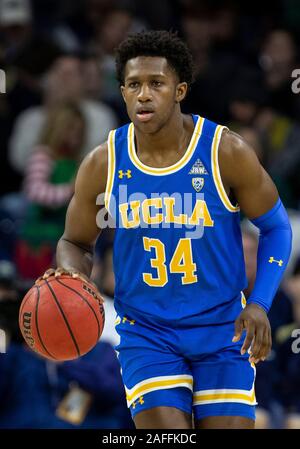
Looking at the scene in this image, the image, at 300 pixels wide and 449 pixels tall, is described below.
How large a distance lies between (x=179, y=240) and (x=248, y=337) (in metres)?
0.58

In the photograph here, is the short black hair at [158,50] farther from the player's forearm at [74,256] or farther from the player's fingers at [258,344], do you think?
the player's fingers at [258,344]

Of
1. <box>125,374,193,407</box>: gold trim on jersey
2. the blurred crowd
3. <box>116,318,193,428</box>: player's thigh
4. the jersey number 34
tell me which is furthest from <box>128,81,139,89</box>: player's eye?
the blurred crowd

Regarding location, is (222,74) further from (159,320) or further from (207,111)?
(159,320)

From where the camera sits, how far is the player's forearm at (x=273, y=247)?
494 cm

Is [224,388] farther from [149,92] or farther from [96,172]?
[149,92]

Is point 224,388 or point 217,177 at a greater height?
point 217,177

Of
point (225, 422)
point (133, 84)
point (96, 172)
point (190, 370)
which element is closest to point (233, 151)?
point (133, 84)

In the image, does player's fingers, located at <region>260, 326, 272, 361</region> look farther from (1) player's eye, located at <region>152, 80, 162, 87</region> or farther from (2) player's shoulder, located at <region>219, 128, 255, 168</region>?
(1) player's eye, located at <region>152, 80, 162, 87</region>

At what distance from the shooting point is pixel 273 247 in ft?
16.4

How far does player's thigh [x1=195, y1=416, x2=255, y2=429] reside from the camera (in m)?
4.71

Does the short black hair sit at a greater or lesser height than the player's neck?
greater

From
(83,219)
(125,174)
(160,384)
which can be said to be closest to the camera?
(160,384)

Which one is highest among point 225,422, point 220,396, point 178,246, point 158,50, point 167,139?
point 158,50

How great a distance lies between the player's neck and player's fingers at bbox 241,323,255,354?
36.9 inches
